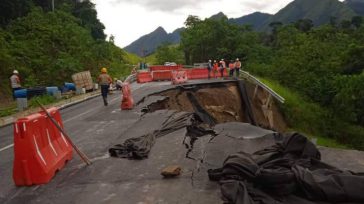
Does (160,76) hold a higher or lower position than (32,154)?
lower

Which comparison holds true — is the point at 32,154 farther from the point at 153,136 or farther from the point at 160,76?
the point at 160,76

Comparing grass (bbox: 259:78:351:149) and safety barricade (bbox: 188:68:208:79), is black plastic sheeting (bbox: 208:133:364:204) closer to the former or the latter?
grass (bbox: 259:78:351:149)

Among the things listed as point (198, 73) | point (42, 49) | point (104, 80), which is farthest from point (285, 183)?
point (198, 73)

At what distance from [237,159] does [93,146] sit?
203 inches

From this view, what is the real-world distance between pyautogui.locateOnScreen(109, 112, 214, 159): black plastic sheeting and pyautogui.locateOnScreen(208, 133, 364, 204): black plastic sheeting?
126 inches

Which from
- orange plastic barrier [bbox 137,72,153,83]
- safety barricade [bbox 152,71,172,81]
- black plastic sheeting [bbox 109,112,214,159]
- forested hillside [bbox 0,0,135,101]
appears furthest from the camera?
safety barricade [bbox 152,71,172,81]

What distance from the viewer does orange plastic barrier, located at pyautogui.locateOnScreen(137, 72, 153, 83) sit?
39188 mm

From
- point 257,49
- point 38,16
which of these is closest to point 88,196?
point 38,16

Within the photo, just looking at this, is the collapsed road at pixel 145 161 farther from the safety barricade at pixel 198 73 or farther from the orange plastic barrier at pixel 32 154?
the safety barricade at pixel 198 73

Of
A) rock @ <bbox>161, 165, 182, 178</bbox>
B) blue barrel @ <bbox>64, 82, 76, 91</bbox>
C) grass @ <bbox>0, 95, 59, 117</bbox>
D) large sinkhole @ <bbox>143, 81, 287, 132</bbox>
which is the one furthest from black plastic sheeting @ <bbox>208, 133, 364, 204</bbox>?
blue barrel @ <bbox>64, 82, 76, 91</bbox>

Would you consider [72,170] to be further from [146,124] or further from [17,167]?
[146,124]

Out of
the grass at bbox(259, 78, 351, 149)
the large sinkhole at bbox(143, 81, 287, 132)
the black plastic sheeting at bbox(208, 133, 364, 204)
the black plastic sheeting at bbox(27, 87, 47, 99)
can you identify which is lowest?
the grass at bbox(259, 78, 351, 149)

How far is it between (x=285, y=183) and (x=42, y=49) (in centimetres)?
3134

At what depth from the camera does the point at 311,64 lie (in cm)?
5419
